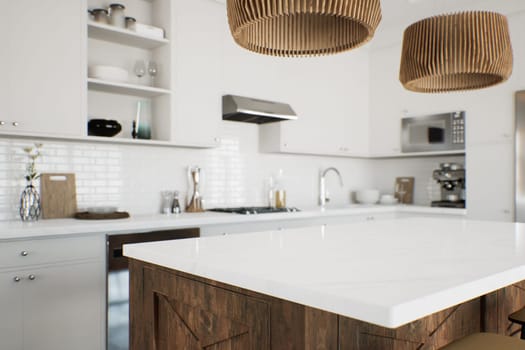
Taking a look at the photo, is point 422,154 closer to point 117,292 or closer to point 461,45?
point 461,45

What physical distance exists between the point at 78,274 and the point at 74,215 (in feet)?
2.15

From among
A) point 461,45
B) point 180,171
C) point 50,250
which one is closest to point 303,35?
point 461,45

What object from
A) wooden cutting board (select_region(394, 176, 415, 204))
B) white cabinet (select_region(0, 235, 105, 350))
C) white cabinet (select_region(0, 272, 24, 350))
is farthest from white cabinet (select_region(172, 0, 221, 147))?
wooden cutting board (select_region(394, 176, 415, 204))

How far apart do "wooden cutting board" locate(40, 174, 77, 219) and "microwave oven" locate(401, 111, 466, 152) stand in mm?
3406

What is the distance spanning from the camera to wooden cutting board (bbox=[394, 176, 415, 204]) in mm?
5180

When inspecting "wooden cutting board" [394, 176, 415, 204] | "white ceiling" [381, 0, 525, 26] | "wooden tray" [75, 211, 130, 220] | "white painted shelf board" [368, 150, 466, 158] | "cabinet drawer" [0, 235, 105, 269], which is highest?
"white ceiling" [381, 0, 525, 26]

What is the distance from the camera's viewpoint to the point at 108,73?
315 cm

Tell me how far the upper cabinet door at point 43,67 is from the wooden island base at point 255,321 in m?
1.58

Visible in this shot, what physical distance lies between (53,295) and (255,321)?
1766 mm

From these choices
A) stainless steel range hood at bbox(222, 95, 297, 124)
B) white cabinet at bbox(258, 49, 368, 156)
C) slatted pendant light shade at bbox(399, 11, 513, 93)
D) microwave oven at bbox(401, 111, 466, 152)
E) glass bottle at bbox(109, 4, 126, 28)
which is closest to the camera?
slatted pendant light shade at bbox(399, 11, 513, 93)

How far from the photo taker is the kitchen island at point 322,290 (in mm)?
994

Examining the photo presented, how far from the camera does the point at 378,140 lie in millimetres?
5129

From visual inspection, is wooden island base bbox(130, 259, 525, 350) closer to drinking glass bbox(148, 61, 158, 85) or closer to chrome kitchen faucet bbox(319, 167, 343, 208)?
drinking glass bbox(148, 61, 158, 85)

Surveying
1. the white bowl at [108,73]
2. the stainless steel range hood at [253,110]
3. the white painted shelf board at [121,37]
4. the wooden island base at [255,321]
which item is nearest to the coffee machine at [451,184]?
the stainless steel range hood at [253,110]
